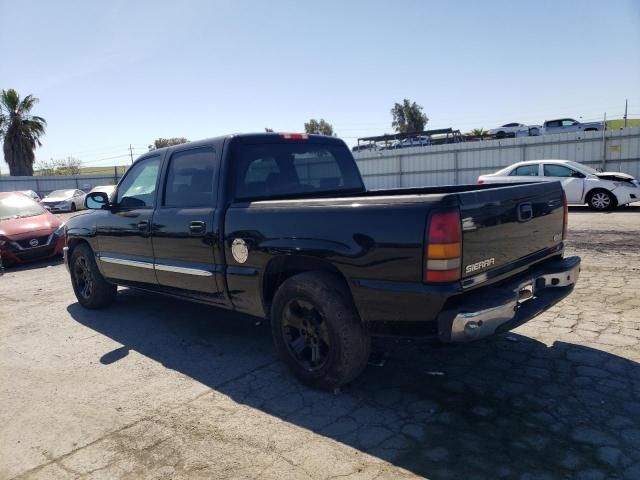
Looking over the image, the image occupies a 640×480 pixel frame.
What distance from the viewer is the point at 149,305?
6.08m

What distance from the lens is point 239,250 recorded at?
3.78 metres

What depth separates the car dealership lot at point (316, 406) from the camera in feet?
8.55

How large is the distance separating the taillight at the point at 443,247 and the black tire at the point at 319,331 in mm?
684

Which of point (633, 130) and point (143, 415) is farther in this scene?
point (633, 130)

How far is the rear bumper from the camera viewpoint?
109 inches

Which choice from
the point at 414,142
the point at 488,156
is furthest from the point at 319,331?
the point at 414,142

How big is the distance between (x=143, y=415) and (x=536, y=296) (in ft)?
9.53

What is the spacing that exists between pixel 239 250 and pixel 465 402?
1.97 meters

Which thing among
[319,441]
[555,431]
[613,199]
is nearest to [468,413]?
[555,431]

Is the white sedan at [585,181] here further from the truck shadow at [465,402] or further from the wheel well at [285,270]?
the wheel well at [285,270]

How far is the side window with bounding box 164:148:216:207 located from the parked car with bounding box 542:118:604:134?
28535 mm

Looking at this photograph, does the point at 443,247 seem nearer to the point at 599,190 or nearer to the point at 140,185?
the point at 140,185

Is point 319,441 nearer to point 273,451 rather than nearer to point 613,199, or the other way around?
point 273,451

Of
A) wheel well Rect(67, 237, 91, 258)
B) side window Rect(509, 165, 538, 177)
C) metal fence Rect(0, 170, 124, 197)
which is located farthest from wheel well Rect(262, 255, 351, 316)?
metal fence Rect(0, 170, 124, 197)
